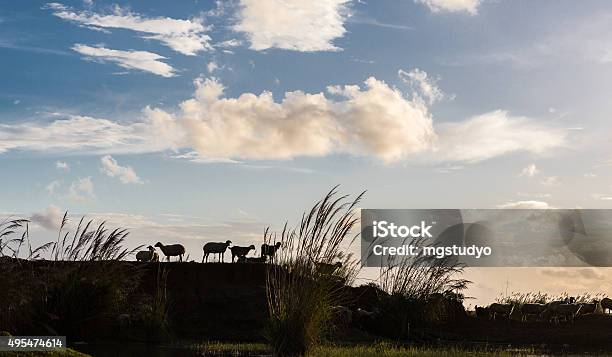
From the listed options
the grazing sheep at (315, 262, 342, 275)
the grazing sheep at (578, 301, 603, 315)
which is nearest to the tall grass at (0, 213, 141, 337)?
the grazing sheep at (315, 262, 342, 275)

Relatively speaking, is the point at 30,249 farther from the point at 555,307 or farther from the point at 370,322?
the point at 555,307

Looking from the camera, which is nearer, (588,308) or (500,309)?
(500,309)

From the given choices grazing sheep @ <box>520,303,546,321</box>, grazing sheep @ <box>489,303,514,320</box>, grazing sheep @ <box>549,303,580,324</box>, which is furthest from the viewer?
grazing sheep @ <box>489,303,514,320</box>

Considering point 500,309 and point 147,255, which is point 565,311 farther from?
point 147,255

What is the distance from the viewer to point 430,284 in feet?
74.0

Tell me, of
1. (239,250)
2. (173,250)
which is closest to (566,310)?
(239,250)

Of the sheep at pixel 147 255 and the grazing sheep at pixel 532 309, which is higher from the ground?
the sheep at pixel 147 255

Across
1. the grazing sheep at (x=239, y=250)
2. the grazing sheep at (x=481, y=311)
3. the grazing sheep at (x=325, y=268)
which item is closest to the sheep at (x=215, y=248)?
the grazing sheep at (x=239, y=250)

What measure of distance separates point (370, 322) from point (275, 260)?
10.3 metres

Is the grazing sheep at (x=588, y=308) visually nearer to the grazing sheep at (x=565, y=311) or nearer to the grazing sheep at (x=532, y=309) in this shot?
the grazing sheep at (x=565, y=311)

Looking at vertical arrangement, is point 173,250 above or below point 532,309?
above

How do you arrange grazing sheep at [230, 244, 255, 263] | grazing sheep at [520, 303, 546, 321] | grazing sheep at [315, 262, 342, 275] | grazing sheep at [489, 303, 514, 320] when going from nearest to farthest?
grazing sheep at [315, 262, 342, 275] < grazing sheep at [520, 303, 546, 321] < grazing sheep at [489, 303, 514, 320] < grazing sheep at [230, 244, 255, 263]

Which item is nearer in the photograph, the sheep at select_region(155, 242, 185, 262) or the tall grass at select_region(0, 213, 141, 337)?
the tall grass at select_region(0, 213, 141, 337)

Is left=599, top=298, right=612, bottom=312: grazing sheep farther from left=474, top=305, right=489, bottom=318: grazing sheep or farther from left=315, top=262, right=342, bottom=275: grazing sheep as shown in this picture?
left=315, top=262, right=342, bottom=275: grazing sheep
